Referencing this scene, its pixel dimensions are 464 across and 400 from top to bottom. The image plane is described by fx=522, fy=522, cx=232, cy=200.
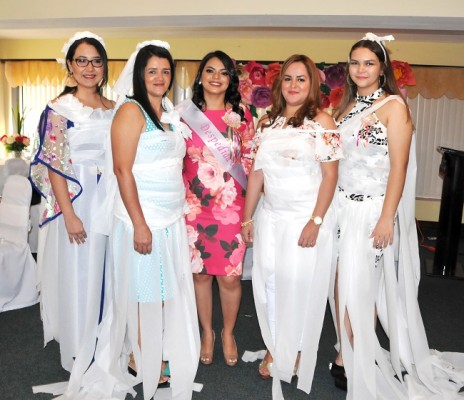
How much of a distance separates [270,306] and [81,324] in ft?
2.89

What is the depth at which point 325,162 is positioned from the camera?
6.98 ft

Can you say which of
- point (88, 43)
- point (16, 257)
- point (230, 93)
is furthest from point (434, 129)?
point (88, 43)

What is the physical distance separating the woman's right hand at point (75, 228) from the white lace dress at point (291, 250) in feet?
2.54

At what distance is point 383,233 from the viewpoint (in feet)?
6.95

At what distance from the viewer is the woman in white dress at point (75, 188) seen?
2.25 m

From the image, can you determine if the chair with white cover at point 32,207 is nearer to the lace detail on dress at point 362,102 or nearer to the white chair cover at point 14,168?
the white chair cover at point 14,168

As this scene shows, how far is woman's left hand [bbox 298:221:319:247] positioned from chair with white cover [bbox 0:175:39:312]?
6.63ft

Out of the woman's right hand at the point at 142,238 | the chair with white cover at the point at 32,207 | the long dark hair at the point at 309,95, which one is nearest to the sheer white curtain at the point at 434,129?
the chair with white cover at the point at 32,207

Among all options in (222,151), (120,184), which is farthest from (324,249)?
(120,184)

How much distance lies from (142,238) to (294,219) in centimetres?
65

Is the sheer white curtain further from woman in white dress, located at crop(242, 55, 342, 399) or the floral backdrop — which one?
woman in white dress, located at crop(242, 55, 342, 399)

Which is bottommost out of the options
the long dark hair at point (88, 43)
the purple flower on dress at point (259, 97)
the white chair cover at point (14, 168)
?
the white chair cover at point (14, 168)

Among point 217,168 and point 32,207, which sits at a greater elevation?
point 217,168

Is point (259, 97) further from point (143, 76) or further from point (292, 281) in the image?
point (292, 281)
